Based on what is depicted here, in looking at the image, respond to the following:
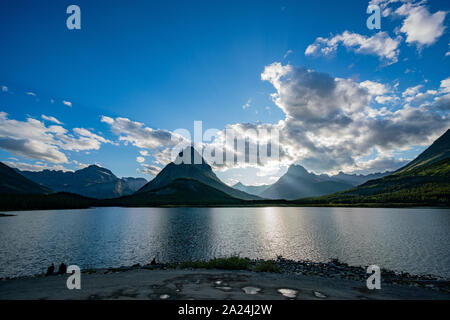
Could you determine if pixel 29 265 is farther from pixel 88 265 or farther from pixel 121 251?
pixel 121 251

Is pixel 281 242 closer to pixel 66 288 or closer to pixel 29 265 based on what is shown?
pixel 66 288

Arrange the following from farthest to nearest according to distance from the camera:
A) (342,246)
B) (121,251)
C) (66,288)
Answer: (342,246)
(121,251)
(66,288)

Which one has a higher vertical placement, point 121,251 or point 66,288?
point 66,288

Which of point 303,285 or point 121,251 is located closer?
point 303,285

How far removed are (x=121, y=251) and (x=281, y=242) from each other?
39.6 meters

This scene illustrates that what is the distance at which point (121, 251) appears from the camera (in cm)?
4875
